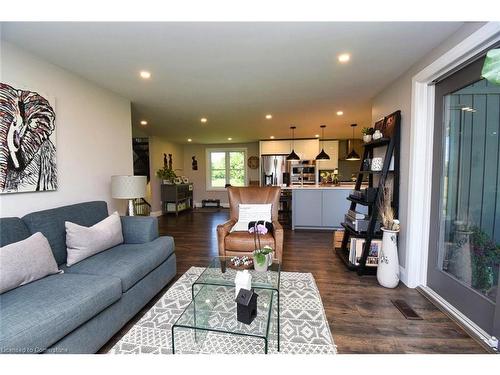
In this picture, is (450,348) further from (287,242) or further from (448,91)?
(287,242)

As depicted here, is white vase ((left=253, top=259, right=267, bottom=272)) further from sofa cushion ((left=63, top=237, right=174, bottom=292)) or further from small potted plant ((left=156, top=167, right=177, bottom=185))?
small potted plant ((left=156, top=167, right=177, bottom=185))

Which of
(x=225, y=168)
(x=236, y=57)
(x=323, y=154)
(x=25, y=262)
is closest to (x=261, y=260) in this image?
(x=25, y=262)

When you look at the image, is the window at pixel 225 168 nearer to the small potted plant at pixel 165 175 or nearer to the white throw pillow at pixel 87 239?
the small potted plant at pixel 165 175

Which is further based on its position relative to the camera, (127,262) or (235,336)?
(127,262)

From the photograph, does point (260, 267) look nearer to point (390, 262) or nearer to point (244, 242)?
point (244, 242)

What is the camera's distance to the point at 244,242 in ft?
8.73

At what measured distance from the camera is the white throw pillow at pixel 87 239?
6.33 ft

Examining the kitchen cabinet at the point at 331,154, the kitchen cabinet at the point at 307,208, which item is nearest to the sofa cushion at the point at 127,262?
the kitchen cabinet at the point at 307,208

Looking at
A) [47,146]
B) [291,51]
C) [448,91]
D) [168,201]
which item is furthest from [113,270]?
[168,201]

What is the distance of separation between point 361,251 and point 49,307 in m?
2.87

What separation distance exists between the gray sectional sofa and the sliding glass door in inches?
99.3

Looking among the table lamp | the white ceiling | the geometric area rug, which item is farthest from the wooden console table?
the geometric area rug

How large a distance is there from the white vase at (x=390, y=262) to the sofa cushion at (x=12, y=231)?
3.17 meters

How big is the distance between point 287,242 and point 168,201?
13.9ft
